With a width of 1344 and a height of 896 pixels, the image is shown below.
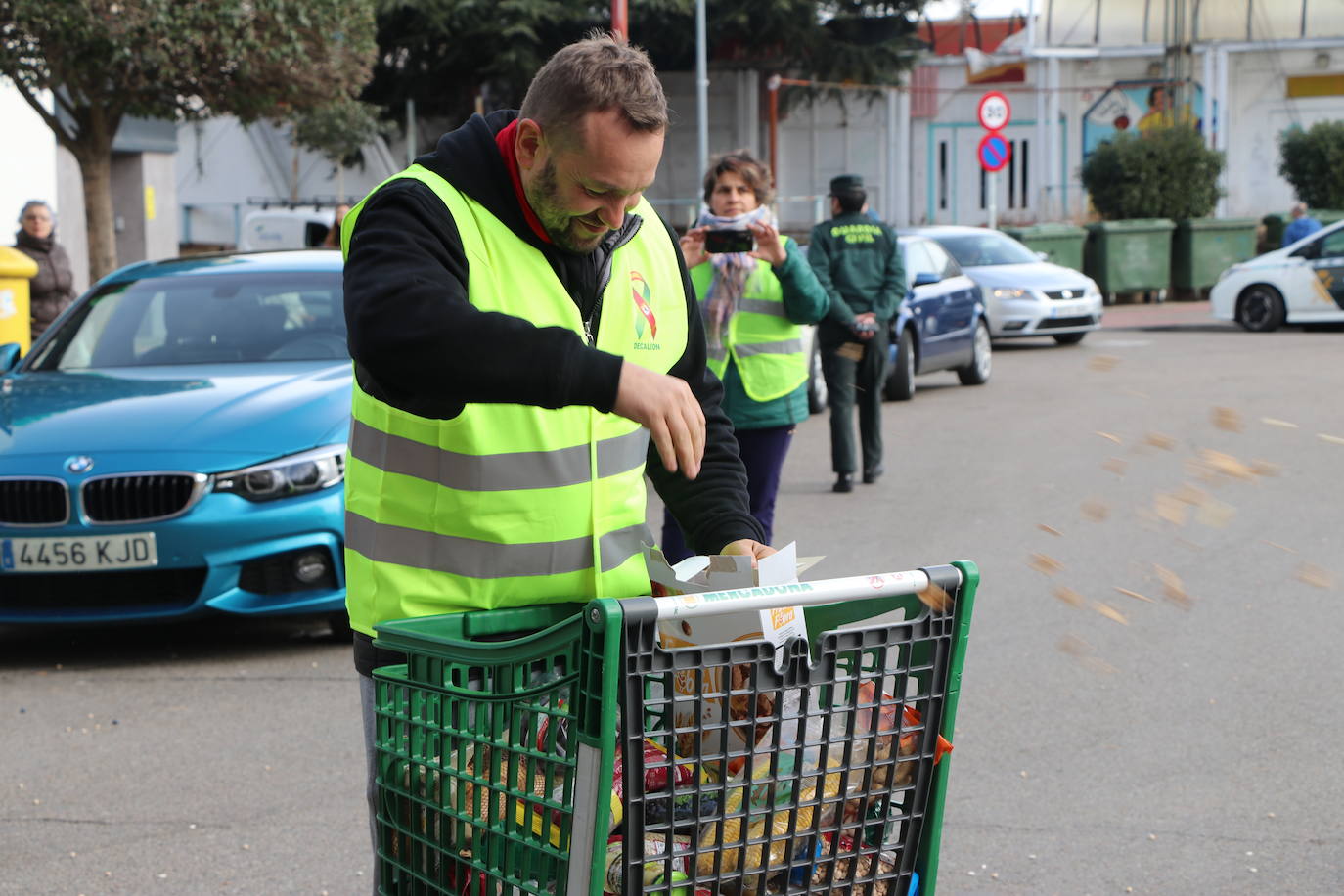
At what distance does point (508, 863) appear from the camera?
221cm

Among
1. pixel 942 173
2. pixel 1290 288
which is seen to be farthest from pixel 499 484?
pixel 942 173

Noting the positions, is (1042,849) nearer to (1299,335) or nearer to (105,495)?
(105,495)

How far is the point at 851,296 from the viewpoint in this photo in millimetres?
10992

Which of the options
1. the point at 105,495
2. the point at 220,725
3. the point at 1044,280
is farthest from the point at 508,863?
the point at 1044,280

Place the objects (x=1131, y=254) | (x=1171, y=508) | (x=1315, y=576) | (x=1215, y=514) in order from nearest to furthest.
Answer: (x=1315, y=576)
(x=1215, y=514)
(x=1171, y=508)
(x=1131, y=254)

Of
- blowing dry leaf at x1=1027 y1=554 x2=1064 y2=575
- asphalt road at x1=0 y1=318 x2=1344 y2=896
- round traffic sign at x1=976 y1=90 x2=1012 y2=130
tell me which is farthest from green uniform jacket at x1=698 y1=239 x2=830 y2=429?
round traffic sign at x1=976 y1=90 x2=1012 y2=130

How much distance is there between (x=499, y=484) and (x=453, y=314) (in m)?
0.42

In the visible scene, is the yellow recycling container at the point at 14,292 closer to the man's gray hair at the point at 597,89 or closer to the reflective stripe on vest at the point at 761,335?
the reflective stripe on vest at the point at 761,335

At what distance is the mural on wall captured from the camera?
40531 mm

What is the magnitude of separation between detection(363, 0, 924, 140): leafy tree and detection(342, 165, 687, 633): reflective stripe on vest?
32.3 metres

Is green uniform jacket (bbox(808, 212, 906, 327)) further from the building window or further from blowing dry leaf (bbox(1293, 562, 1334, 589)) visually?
the building window

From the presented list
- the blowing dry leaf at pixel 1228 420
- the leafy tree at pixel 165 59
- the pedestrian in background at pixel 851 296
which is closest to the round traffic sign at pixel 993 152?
the leafy tree at pixel 165 59

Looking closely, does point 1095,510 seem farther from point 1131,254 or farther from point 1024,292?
point 1131,254

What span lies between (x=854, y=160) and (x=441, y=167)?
41.2 metres
